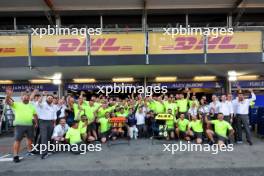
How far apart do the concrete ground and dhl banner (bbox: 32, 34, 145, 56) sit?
5.27 meters

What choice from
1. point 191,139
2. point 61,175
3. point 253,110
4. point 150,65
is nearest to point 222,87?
point 253,110

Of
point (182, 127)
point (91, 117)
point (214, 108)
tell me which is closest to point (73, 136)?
point (91, 117)

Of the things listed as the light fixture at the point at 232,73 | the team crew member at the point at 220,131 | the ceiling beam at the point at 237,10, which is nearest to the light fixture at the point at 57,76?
the light fixture at the point at 232,73

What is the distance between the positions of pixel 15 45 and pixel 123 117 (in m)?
6.22

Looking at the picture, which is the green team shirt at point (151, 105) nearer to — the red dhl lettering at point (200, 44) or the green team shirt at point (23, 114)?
the red dhl lettering at point (200, 44)

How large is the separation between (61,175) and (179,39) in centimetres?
884

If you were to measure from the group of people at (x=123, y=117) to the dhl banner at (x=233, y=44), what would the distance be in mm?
3015

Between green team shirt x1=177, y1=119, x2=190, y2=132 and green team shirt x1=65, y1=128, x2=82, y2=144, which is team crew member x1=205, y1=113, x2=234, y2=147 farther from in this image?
green team shirt x1=65, y1=128, x2=82, y2=144

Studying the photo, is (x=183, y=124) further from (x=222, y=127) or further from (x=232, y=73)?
(x=232, y=73)

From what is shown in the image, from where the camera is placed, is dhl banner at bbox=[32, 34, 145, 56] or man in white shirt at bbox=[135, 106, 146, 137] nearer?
man in white shirt at bbox=[135, 106, 146, 137]

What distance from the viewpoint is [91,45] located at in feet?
47.5

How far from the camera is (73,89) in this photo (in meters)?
18.4

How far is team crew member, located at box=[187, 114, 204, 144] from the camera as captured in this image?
11.1 metres

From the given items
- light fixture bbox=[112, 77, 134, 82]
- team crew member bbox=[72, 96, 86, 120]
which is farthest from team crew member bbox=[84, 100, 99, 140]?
light fixture bbox=[112, 77, 134, 82]
